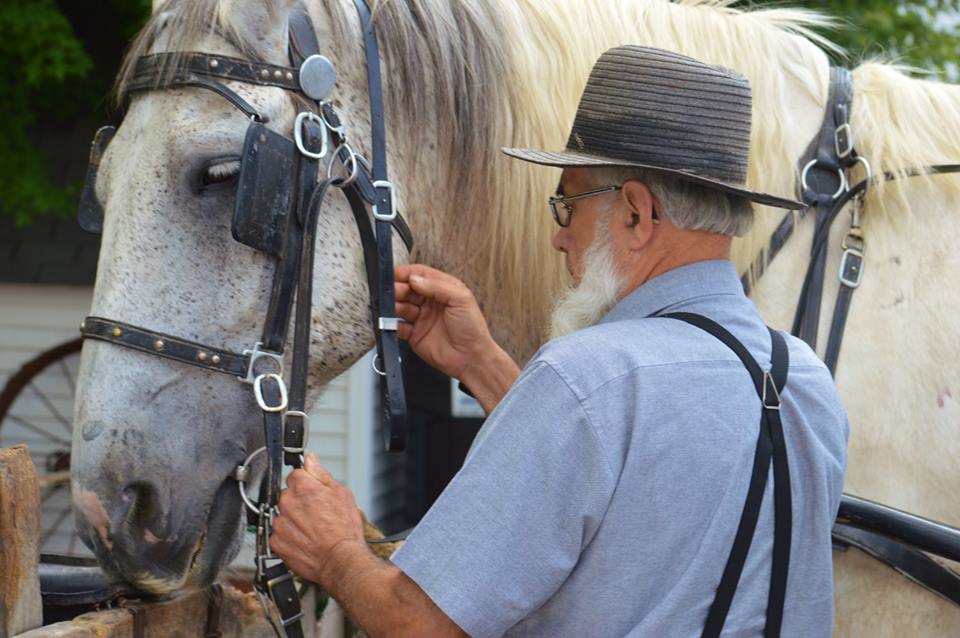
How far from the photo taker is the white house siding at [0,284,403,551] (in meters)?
6.17

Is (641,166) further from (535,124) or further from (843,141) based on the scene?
(843,141)

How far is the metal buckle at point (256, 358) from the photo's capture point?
6.32 ft

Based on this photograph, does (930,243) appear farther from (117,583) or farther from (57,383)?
(57,383)

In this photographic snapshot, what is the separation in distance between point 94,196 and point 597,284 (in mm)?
1065

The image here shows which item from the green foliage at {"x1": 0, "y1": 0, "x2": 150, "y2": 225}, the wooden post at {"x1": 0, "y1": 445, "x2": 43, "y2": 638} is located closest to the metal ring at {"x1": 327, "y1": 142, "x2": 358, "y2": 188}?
the wooden post at {"x1": 0, "y1": 445, "x2": 43, "y2": 638}

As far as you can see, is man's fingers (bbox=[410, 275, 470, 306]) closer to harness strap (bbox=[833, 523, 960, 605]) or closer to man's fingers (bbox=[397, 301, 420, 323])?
man's fingers (bbox=[397, 301, 420, 323])

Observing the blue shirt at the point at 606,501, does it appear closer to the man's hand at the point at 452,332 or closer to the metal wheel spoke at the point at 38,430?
the man's hand at the point at 452,332

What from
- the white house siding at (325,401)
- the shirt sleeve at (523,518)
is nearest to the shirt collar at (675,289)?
the shirt sleeve at (523,518)

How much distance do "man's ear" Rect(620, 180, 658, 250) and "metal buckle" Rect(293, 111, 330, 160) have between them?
2.05 ft

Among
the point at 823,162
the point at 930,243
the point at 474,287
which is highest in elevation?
the point at 823,162

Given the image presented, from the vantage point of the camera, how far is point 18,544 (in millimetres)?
1649

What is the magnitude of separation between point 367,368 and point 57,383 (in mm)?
1790

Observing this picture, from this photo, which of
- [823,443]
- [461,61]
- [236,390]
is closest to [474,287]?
[461,61]

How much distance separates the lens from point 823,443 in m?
1.61
